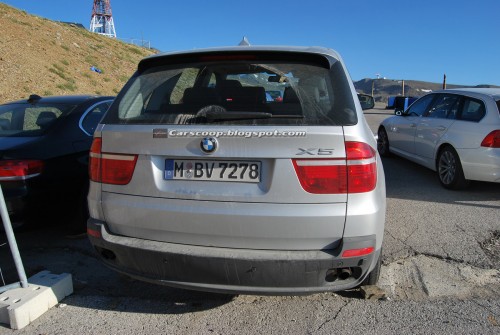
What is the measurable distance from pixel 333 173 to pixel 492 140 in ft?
13.5

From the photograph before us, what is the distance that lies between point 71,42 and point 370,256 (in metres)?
32.9

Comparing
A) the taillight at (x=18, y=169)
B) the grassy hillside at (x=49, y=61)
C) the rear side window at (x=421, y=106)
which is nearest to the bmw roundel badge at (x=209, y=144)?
the taillight at (x=18, y=169)

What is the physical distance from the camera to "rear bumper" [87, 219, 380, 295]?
7.50 ft

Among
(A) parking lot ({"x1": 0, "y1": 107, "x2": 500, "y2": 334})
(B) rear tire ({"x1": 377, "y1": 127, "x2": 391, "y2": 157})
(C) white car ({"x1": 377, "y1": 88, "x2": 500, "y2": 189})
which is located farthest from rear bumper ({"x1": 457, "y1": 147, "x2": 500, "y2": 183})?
(B) rear tire ({"x1": 377, "y1": 127, "x2": 391, "y2": 157})

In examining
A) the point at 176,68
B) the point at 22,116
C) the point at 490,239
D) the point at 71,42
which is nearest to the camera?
the point at 176,68

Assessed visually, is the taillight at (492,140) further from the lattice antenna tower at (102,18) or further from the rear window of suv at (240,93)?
the lattice antenna tower at (102,18)

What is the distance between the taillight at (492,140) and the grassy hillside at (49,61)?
16.5 meters

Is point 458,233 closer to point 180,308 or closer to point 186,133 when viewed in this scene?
point 180,308

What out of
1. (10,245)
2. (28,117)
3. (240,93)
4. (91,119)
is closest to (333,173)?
(240,93)

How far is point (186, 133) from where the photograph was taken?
235 centimetres

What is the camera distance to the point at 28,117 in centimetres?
445

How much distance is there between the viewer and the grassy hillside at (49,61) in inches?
733

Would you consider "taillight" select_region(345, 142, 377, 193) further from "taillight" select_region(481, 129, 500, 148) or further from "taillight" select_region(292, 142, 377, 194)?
"taillight" select_region(481, 129, 500, 148)

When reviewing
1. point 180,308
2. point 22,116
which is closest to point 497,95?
point 180,308
